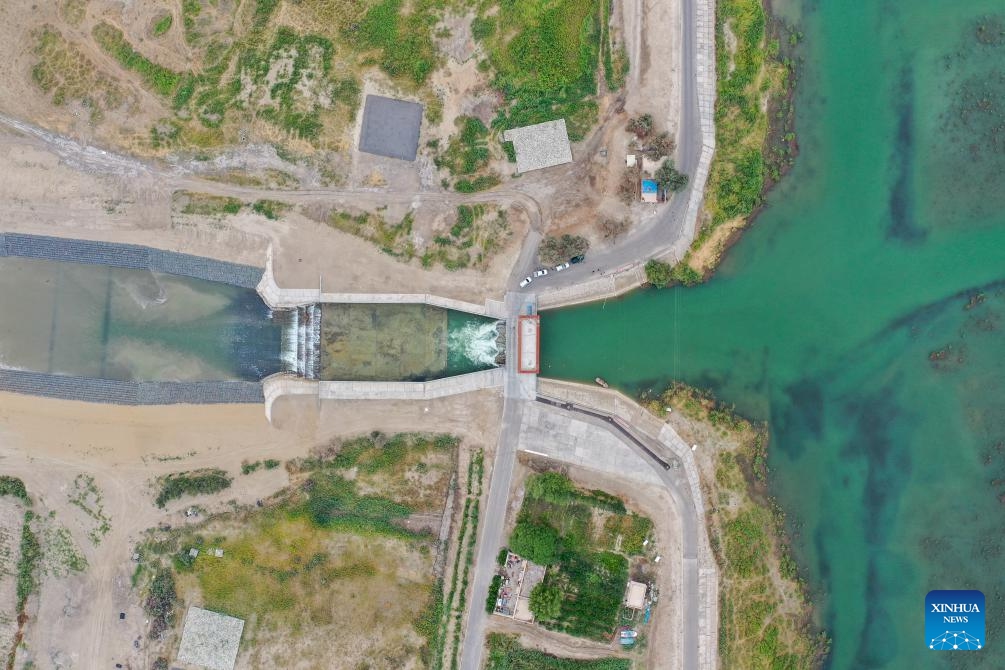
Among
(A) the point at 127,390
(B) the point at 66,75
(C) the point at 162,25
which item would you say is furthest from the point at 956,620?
(B) the point at 66,75

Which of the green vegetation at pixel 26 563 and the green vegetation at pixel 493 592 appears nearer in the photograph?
the green vegetation at pixel 26 563

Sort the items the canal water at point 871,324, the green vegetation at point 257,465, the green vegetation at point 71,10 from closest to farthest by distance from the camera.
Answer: the green vegetation at point 257,465, the green vegetation at point 71,10, the canal water at point 871,324

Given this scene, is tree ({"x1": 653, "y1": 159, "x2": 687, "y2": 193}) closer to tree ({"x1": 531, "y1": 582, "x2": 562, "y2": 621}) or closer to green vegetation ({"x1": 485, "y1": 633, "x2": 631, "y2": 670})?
tree ({"x1": 531, "y1": 582, "x2": 562, "y2": 621})

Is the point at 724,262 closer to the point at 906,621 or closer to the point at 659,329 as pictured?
the point at 659,329

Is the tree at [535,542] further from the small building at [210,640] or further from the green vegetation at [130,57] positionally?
the green vegetation at [130,57]

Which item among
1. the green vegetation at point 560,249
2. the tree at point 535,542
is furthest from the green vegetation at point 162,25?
the tree at point 535,542

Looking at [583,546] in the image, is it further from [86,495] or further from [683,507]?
[86,495]

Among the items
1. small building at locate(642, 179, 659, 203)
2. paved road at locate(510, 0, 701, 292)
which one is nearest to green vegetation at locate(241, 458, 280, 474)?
paved road at locate(510, 0, 701, 292)
